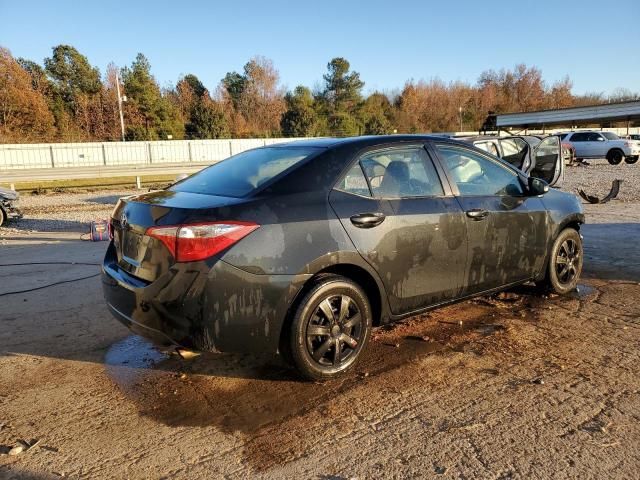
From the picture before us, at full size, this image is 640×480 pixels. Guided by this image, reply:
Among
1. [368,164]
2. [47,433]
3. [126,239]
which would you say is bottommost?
[47,433]

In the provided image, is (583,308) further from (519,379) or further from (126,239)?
(126,239)

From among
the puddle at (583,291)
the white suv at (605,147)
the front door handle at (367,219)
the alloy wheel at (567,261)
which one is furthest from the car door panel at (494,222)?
the white suv at (605,147)

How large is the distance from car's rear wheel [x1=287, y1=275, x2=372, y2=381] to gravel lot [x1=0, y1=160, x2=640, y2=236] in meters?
9.15

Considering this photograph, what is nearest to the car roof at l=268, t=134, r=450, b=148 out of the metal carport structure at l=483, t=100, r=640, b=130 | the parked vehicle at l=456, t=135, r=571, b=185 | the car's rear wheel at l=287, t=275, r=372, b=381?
the car's rear wheel at l=287, t=275, r=372, b=381

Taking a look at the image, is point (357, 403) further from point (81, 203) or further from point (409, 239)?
point (81, 203)

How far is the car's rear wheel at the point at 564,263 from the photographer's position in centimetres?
523

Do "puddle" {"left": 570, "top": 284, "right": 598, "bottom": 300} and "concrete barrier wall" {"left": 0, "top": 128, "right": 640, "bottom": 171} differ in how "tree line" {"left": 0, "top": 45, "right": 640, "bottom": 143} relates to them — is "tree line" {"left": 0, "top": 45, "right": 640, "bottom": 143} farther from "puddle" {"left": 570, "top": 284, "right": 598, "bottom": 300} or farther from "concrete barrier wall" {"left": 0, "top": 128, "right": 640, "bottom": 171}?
"puddle" {"left": 570, "top": 284, "right": 598, "bottom": 300}

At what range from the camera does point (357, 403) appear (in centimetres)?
334

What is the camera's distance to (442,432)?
296 centimetres

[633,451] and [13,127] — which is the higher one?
[13,127]

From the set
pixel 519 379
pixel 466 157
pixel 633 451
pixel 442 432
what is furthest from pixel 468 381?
pixel 466 157

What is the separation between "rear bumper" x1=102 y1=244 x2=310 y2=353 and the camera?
3.12 m

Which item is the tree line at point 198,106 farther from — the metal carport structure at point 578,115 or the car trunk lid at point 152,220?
the car trunk lid at point 152,220

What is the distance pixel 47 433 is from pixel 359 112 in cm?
Answer: 7283
